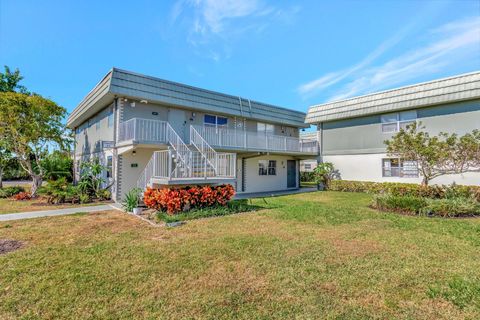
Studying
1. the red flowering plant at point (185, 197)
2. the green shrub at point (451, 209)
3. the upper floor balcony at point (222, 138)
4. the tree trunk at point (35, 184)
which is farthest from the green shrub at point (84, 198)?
the green shrub at point (451, 209)

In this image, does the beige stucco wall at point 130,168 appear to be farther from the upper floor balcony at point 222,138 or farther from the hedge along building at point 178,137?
the upper floor balcony at point 222,138

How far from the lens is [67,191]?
1178cm

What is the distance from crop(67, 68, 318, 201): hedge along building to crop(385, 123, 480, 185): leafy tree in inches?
269

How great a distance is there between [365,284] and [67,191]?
42.2 ft

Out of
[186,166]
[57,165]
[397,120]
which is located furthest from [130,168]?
[397,120]

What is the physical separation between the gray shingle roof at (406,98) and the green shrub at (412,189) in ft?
14.5

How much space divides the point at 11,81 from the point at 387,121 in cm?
2756

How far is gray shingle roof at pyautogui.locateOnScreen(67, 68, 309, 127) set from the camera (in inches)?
438

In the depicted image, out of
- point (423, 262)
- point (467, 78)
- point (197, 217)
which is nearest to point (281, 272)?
point (423, 262)

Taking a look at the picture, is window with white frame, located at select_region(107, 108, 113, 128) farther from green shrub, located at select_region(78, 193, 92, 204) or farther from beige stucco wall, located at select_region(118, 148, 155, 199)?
green shrub, located at select_region(78, 193, 92, 204)

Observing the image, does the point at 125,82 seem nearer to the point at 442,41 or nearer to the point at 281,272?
the point at 281,272

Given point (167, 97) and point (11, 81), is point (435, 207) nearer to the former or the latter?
point (167, 97)

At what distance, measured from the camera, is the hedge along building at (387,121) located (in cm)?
1277

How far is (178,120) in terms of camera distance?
1351cm
